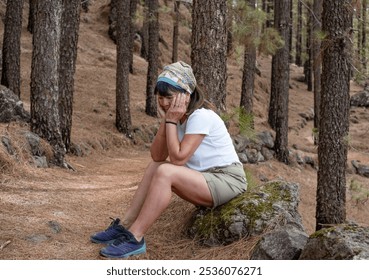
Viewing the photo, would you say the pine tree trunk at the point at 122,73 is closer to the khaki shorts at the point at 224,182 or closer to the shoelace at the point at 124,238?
the khaki shorts at the point at 224,182

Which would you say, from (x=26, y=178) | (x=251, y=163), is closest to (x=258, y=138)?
(x=251, y=163)

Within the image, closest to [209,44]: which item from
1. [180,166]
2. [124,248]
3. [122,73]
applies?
[180,166]

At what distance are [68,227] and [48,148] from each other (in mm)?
4184

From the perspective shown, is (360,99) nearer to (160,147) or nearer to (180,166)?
(160,147)

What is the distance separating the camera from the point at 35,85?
896 centimetres

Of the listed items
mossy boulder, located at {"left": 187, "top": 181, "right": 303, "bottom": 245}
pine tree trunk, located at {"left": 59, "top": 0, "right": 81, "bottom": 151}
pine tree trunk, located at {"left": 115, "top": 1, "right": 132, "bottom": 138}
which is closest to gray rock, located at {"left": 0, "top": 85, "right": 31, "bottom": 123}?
pine tree trunk, located at {"left": 59, "top": 0, "right": 81, "bottom": 151}

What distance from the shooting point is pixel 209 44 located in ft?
20.2

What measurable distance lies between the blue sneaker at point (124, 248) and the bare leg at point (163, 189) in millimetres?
49

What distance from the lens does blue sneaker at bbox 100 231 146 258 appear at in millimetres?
4055

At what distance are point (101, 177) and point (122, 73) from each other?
6005 mm

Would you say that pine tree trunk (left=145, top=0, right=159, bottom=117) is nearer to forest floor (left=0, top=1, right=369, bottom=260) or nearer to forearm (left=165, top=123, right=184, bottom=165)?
forest floor (left=0, top=1, right=369, bottom=260)

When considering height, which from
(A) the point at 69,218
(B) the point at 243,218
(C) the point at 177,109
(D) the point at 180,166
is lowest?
(A) the point at 69,218

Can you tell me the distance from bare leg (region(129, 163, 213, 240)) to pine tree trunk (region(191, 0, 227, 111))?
2.16 m
